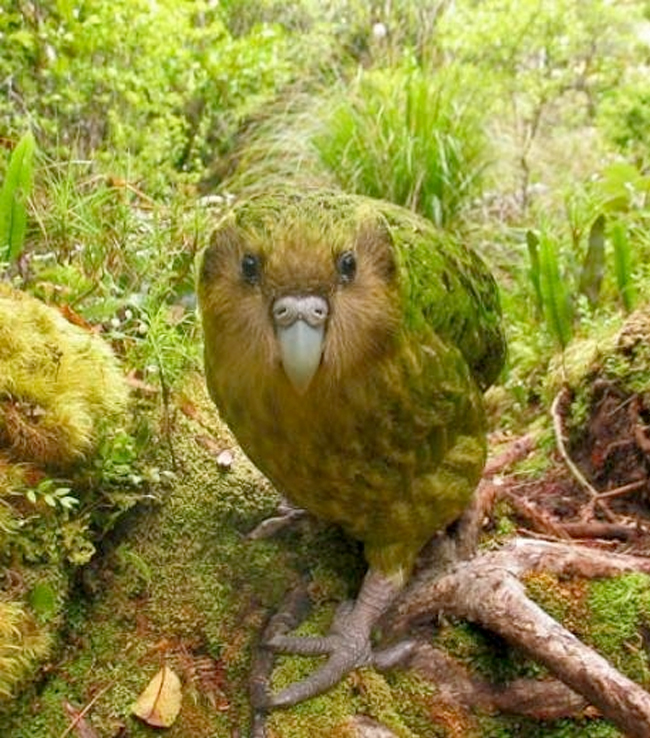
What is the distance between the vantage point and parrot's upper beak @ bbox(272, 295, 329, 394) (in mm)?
1729

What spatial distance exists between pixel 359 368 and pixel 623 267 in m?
2.31

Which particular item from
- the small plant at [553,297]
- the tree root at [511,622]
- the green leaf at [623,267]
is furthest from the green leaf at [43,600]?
the green leaf at [623,267]

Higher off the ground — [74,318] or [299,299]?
[299,299]

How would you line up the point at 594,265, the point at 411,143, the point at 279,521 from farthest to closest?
1. the point at 411,143
2. the point at 594,265
3. the point at 279,521

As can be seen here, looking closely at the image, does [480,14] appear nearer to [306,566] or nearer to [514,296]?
[514,296]

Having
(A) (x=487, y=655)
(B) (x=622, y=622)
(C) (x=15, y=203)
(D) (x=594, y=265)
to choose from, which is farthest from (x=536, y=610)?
(D) (x=594, y=265)

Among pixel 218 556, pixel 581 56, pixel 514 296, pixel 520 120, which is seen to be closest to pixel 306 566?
pixel 218 556

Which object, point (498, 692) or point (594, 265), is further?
point (594, 265)

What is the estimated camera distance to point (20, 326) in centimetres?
220

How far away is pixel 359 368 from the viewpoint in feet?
6.19

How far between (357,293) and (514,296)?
3793mm

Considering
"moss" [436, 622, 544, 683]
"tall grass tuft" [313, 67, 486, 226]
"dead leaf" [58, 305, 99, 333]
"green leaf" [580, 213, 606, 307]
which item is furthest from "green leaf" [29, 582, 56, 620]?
A: "tall grass tuft" [313, 67, 486, 226]

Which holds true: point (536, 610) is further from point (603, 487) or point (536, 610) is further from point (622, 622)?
point (603, 487)

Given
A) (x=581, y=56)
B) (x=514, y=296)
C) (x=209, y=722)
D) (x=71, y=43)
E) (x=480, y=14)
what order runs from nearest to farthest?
(x=209, y=722) → (x=71, y=43) → (x=514, y=296) → (x=480, y=14) → (x=581, y=56)
